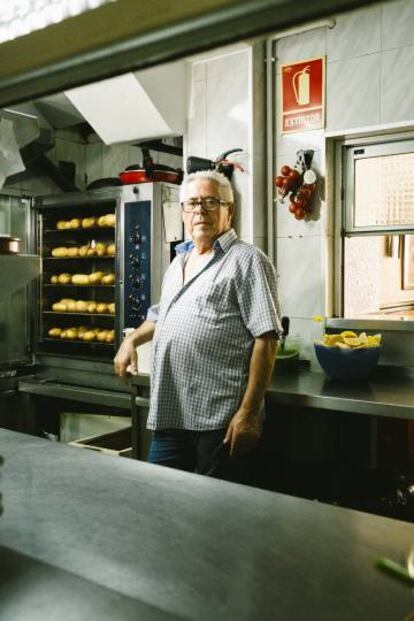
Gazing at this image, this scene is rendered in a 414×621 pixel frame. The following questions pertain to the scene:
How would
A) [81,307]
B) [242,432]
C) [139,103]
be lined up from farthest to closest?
1. [81,307]
2. [139,103]
3. [242,432]

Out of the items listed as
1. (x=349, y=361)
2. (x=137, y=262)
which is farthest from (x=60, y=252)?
(x=349, y=361)

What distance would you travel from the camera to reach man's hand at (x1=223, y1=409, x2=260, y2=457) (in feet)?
7.77

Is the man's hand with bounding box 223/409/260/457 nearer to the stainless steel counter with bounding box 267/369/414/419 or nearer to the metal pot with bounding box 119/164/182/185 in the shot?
the stainless steel counter with bounding box 267/369/414/419

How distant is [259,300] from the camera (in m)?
2.41

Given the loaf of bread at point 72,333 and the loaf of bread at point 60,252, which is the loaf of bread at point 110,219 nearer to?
the loaf of bread at point 60,252

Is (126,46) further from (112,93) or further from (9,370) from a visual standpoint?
(9,370)

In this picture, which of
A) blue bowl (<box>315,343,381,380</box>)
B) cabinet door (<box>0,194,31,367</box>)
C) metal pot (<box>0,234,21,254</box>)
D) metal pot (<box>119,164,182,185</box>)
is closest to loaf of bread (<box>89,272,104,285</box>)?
cabinet door (<box>0,194,31,367</box>)

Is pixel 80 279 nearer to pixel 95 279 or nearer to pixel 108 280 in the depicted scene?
pixel 95 279

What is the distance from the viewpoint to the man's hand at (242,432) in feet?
7.77

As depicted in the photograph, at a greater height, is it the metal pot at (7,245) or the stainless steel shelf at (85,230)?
the stainless steel shelf at (85,230)

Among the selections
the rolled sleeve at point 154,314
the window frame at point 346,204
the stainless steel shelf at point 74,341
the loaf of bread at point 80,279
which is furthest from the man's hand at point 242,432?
the loaf of bread at point 80,279

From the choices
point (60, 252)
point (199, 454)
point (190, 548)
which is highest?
point (60, 252)

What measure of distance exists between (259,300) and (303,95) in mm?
1757

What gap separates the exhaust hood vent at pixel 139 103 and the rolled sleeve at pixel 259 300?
1816mm
